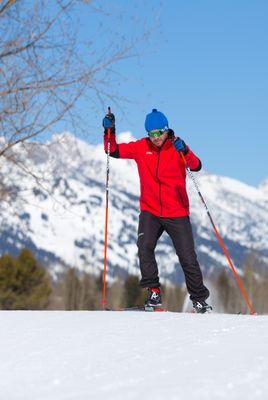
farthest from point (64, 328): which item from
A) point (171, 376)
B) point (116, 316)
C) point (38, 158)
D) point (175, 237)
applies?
point (38, 158)

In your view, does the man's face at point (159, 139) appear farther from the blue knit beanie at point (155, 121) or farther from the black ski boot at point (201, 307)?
the black ski boot at point (201, 307)

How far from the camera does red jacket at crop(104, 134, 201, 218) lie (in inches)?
296

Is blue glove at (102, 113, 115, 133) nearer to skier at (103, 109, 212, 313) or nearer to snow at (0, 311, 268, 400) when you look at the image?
skier at (103, 109, 212, 313)

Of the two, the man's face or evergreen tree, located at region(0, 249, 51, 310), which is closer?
the man's face

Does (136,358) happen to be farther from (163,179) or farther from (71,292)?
(71,292)

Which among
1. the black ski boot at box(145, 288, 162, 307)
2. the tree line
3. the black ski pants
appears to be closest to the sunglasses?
the black ski pants

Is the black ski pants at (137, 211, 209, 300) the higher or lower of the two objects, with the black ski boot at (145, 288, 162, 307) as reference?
higher

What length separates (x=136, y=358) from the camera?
439 centimetres

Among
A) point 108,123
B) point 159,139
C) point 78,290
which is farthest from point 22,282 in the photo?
point 159,139

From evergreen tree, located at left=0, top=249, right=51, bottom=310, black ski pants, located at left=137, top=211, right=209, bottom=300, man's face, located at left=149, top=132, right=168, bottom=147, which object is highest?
evergreen tree, located at left=0, top=249, right=51, bottom=310

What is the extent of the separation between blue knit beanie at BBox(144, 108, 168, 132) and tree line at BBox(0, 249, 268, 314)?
60.7 meters

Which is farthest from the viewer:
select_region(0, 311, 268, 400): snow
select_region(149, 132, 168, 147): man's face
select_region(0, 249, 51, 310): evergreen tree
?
select_region(0, 249, 51, 310): evergreen tree

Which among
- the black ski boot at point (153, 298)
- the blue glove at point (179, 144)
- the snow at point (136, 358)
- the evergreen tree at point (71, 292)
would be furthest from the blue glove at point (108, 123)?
the evergreen tree at point (71, 292)

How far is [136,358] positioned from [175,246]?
3.25 m
